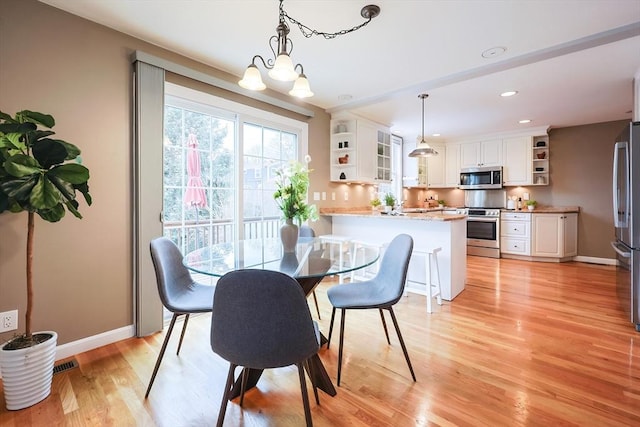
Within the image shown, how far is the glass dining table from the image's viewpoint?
1581mm

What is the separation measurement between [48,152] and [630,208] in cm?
431

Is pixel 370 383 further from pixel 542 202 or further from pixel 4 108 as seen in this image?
pixel 542 202

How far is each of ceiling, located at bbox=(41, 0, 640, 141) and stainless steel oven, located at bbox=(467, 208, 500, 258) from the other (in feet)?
7.54

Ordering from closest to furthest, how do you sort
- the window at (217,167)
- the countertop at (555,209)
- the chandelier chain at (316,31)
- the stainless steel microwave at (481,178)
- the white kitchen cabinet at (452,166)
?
the chandelier chain at (316,31) → the window at (217,167) → the countertop at (555,209) → the stainless steel microwave at (481,178) → the white kitchen cabinet at (452,166)

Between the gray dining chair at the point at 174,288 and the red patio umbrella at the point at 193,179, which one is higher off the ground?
the red patio umbrella at the point at 193,179

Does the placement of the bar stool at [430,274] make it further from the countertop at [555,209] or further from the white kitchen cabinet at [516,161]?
the white kitchen cabinet at [516,161]

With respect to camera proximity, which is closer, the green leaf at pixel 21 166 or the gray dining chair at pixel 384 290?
the green leaf at pixel 21 166

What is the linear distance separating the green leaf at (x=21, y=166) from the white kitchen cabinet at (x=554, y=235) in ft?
21.3

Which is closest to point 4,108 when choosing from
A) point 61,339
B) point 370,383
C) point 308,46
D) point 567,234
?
point 61,339

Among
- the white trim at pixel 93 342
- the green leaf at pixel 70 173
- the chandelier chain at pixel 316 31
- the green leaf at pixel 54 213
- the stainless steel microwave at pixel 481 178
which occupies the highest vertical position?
the chandelier chain at pixel 316 31

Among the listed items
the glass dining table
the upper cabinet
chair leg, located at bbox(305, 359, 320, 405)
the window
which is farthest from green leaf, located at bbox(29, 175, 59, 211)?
the upper cabinet

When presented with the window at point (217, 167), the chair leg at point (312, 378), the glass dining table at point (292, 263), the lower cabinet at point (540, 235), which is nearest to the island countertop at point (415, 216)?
the window at point (217, 167)

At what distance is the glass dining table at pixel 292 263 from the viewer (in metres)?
1.58

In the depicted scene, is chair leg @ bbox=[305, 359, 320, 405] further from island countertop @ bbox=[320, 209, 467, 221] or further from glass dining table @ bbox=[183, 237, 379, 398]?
island countertop @ bbox=[320, 209, 467, 221]
